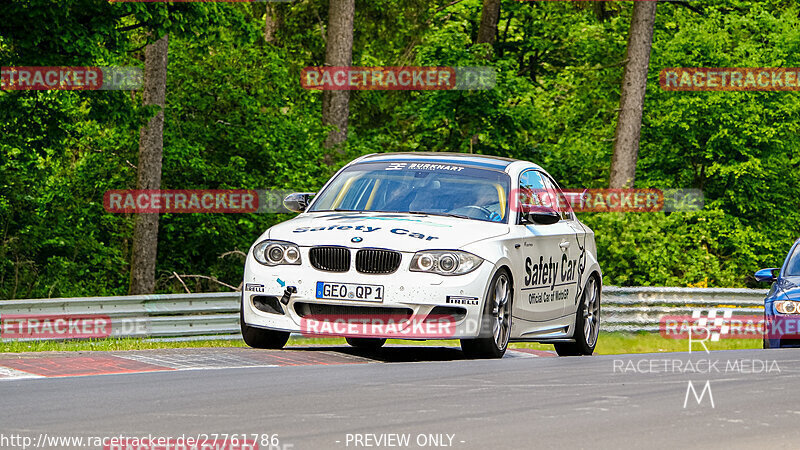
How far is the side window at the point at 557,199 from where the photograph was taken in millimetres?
13961

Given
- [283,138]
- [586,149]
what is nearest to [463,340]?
[283,138]

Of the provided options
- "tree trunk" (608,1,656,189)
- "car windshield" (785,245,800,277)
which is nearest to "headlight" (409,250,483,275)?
"car windshield" (785,245,800,277)

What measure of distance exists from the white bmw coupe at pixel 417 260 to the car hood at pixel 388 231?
0.01 meters

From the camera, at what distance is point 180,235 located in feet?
102

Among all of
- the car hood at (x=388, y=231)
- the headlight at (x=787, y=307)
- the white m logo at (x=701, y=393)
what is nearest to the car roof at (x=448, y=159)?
the car hood at (x=388, y=231)

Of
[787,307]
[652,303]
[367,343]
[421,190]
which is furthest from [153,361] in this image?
[652,303]

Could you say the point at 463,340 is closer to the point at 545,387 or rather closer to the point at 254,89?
the point at 545,387

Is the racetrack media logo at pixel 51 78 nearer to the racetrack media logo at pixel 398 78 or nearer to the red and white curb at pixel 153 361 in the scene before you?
the red and white curb at pixel 153 361

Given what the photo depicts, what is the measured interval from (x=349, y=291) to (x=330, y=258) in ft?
1.16

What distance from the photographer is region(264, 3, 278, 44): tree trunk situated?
39.7 metres

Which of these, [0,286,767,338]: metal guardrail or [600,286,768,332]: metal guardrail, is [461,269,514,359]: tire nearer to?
[0,286,767,338]: metal guardrail

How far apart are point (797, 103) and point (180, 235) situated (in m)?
19.3

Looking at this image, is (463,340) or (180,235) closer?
(463,340)

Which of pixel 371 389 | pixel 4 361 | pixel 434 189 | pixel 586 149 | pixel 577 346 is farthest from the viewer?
pixel 586 149
